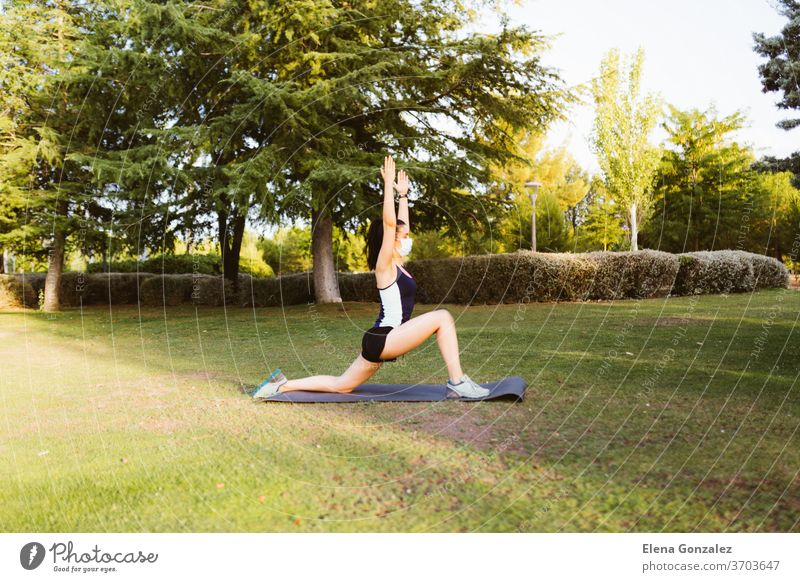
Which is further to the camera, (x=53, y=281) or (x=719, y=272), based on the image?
(x=53, y=281)

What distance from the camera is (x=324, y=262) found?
17938 mm

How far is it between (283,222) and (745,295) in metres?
12.0

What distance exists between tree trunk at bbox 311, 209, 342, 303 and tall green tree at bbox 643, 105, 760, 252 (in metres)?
8.58

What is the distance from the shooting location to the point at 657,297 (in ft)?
54.9

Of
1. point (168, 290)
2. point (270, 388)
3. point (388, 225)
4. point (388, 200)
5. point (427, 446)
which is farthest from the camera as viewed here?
point (168, 290)

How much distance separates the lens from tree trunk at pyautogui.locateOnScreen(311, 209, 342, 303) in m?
17.8

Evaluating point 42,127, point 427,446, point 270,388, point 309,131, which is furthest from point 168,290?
point 427,446

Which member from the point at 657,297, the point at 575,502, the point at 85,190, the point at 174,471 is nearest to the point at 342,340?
the point at 174,471

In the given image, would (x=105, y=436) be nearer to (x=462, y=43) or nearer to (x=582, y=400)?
(x=582, y=400)

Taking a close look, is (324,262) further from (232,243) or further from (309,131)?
(232,243)

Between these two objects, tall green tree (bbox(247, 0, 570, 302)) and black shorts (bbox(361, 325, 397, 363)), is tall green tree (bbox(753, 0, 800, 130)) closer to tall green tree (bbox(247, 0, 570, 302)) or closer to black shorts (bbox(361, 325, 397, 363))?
black shorts (bbox(361, 325, 397, 363))

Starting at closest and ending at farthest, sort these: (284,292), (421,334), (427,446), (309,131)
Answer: (427,446) → (421,334) → (309,131) → (284,292)

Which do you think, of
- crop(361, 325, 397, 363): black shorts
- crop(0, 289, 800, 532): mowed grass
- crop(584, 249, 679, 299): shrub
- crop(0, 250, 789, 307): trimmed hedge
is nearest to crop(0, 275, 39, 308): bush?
crop(0, 250, 789, 307): trimmed hedge

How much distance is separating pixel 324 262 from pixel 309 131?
164 inches
